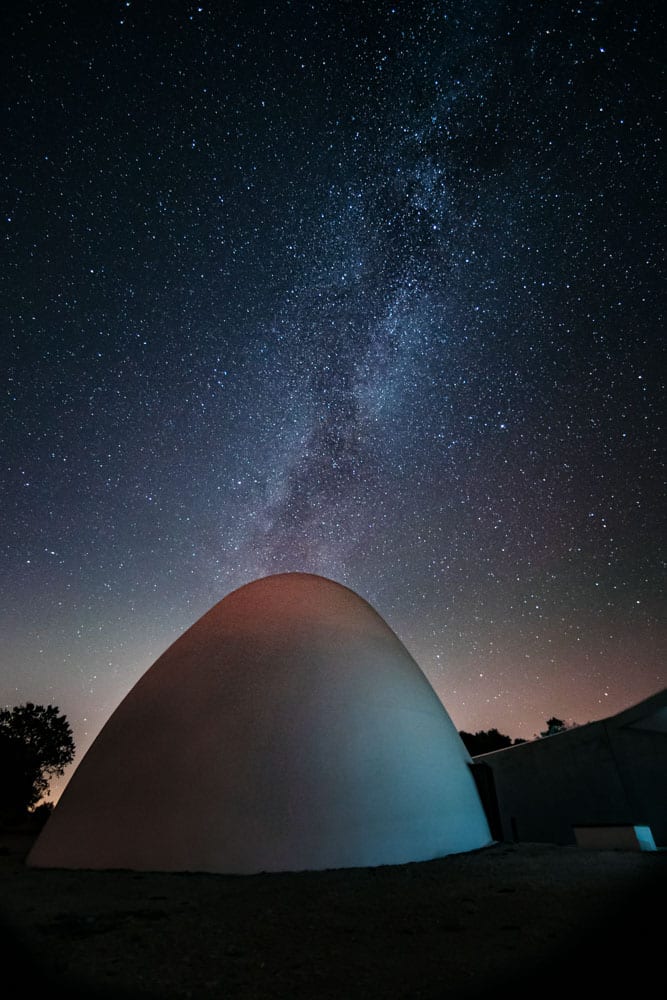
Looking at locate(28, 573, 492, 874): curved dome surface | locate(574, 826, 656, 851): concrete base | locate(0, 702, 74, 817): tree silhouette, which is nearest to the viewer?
locate(28, 573, 492, 874): curved dome surface

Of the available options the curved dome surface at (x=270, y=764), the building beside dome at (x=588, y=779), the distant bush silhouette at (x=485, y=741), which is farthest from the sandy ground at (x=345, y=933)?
the distant bush silhouette at (x=485, y=741)

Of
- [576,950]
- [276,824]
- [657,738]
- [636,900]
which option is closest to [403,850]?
[276,824]

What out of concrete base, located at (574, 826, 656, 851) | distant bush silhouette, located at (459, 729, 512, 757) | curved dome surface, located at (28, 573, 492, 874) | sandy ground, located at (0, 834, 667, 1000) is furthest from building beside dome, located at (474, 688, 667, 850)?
distant bush silhouette, located at (459, 729, 512, 757)

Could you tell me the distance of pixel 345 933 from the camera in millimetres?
5273

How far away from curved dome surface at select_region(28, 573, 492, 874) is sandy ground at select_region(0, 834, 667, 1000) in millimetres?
871

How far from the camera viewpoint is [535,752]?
18609mm

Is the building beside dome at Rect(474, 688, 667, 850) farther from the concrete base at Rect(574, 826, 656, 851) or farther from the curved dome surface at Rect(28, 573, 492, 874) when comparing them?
the curved dome surface at Rect(28, 573, 492, 874)

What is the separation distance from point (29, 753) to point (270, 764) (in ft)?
99.5

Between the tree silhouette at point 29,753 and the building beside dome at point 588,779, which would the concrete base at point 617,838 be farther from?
the tree silhouette at point 29,753

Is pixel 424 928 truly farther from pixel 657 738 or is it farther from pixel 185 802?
pixel 657 738

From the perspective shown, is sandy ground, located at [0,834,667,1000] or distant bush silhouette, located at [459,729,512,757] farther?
distant bush silhouette, located at [459,729,512,757]

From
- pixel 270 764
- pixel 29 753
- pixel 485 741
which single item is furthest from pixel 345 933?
pixel 485 741

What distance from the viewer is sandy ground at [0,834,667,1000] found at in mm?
3863

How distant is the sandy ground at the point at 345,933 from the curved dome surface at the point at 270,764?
2.86 ft
